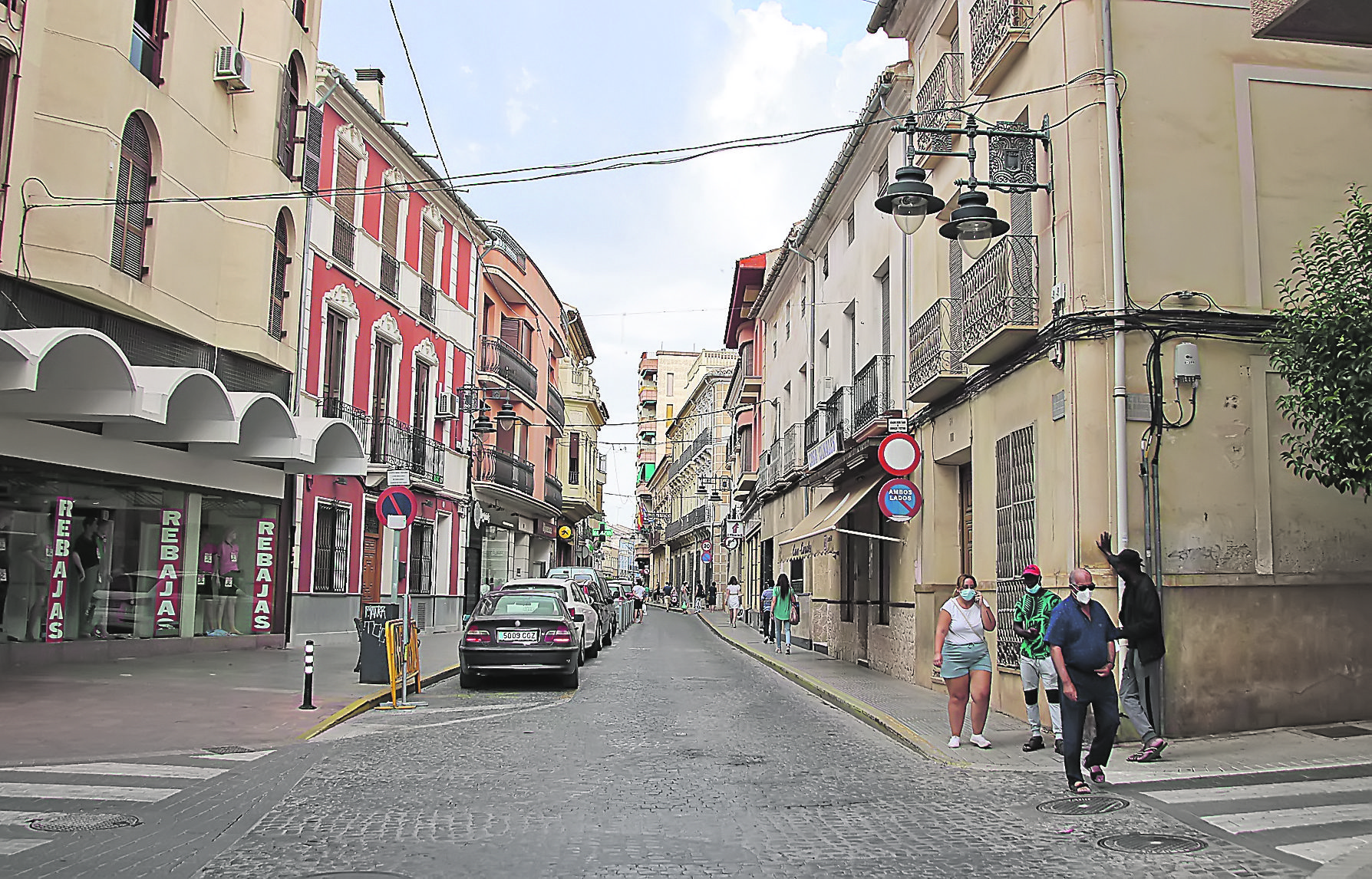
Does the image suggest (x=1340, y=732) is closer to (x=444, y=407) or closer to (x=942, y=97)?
(x=942, y=97)

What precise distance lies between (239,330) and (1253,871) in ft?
56.9

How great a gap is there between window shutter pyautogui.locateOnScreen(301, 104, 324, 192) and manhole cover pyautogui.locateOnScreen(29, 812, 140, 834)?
16032 mm

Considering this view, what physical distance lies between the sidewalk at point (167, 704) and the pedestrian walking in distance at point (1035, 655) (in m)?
7.16

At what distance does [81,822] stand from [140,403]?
800 cm

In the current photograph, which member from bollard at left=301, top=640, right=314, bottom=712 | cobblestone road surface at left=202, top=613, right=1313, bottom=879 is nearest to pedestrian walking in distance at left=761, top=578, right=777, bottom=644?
cobblestone road surface at left=202, top=613, right=1313, bottom=879

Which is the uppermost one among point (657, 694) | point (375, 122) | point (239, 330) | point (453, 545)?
point (375, 122)

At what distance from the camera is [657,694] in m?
16.1

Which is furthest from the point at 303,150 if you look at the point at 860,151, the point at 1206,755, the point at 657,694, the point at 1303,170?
the point at 1206,755

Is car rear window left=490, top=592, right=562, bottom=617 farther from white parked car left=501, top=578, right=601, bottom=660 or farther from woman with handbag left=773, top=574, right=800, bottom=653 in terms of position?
woman with handbag left=773, top=574, right=800, bottom=653

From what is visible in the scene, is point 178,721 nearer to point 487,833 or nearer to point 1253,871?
point 487,833

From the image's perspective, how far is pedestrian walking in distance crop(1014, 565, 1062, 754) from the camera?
34.4 ft

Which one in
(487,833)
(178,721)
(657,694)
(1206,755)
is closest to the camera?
(487,833)

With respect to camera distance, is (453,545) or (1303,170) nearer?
(1303,170)

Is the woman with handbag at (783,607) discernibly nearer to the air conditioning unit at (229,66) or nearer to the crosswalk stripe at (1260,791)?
the air conditioning unit at (229,66)
